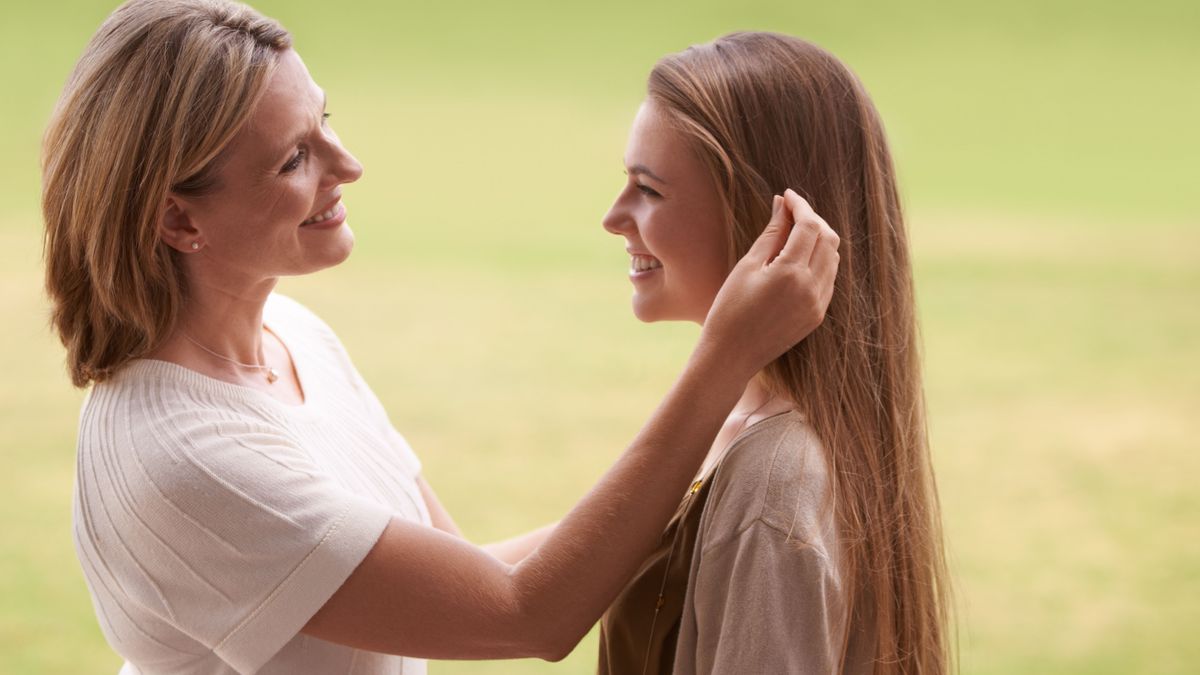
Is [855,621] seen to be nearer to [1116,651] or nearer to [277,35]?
[277,35]

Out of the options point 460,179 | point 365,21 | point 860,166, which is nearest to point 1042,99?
point 460,179

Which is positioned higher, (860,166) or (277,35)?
(277,35)

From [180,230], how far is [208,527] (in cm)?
36

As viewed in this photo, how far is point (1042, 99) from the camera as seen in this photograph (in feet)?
31.6

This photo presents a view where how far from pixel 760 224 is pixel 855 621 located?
0.45 m

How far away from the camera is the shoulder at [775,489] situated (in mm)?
1388

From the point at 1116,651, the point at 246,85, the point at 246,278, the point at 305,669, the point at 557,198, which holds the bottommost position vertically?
the point at 1116,651

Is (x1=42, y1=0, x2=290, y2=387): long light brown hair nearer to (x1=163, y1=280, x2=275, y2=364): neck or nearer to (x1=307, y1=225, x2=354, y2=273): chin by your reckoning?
(x1=163, y1=280, x2=275, y2=364): neck

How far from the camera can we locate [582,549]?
147 cm

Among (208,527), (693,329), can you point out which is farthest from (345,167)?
(693,329)

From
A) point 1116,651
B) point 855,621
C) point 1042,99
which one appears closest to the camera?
point 855,621

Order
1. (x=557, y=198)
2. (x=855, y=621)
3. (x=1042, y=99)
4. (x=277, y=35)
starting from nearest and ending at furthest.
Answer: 1. (x=855, y=621)
2. (x=277, y=35)
3. (x=557, y=198)
4. (x=1042, y=99)

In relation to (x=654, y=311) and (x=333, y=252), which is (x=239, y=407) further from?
(x=654, y=311)

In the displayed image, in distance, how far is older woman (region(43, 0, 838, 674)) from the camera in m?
1.46
